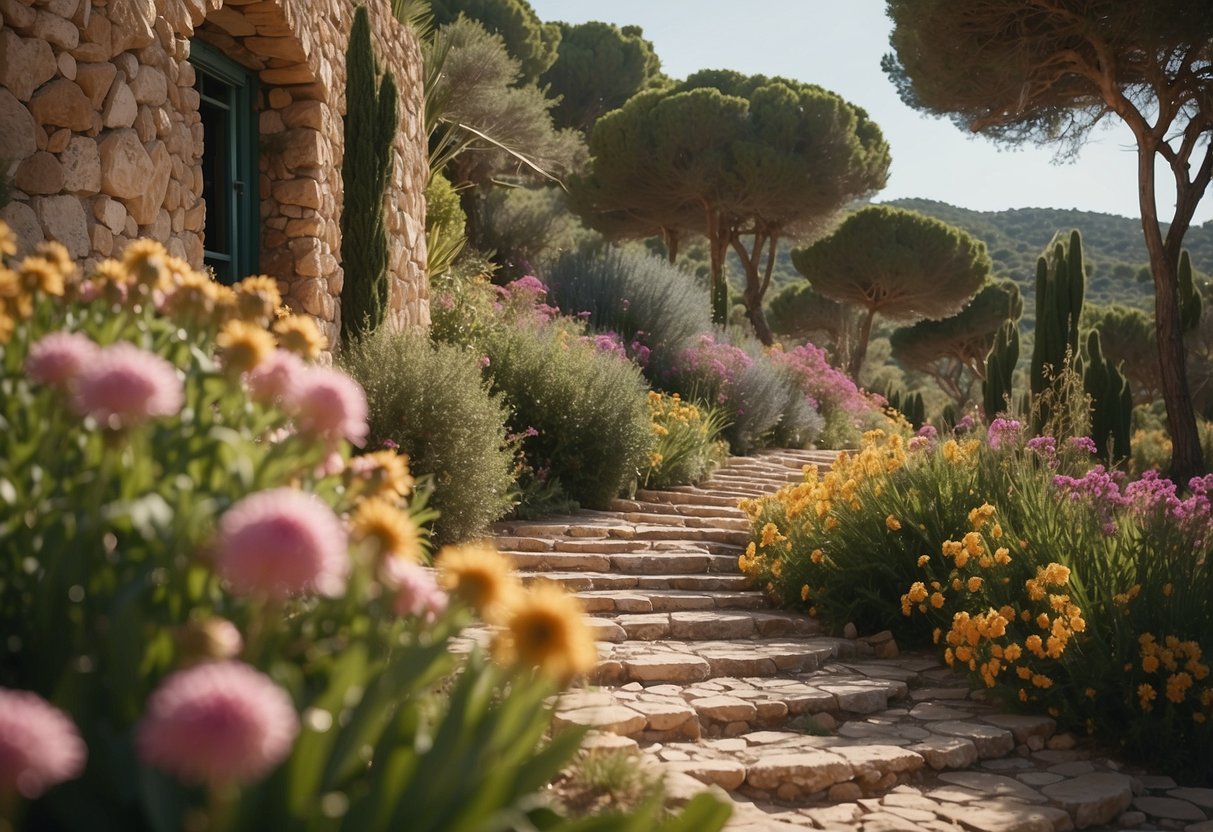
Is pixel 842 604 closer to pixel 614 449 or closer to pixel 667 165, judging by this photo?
pixel 614 449

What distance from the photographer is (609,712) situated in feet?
12.9

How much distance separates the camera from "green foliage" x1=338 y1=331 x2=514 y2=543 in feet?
20.0

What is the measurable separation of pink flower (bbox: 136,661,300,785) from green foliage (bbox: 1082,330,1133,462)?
40.5 feet

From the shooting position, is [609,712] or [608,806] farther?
[609,712]

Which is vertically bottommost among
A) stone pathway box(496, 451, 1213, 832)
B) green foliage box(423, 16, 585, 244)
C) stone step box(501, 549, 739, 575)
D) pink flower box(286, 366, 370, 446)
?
stone pathway box(496, 451, 1213, 832)

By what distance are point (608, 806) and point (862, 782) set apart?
4.40 feet

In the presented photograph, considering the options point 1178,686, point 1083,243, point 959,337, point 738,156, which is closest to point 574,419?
point 1178,686

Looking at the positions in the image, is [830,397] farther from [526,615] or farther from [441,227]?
[526,615]

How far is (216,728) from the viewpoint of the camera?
3.16ft

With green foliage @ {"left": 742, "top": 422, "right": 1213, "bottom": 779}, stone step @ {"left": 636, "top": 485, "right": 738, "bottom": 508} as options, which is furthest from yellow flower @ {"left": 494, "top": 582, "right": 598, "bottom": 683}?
stone step @ {"left": 636, "top": 485, "right": 738, "bottom": 508}

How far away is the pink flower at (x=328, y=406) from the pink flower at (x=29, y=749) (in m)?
0.70

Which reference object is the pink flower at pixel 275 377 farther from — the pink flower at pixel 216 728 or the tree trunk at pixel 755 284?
the tree trunk at pixel 755 284

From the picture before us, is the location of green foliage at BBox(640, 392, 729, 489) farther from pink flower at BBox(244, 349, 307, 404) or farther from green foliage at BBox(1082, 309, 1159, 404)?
Result: green foliage at BBox(1082, 309, 1159, 404)

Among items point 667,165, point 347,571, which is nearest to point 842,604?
point 347,571
